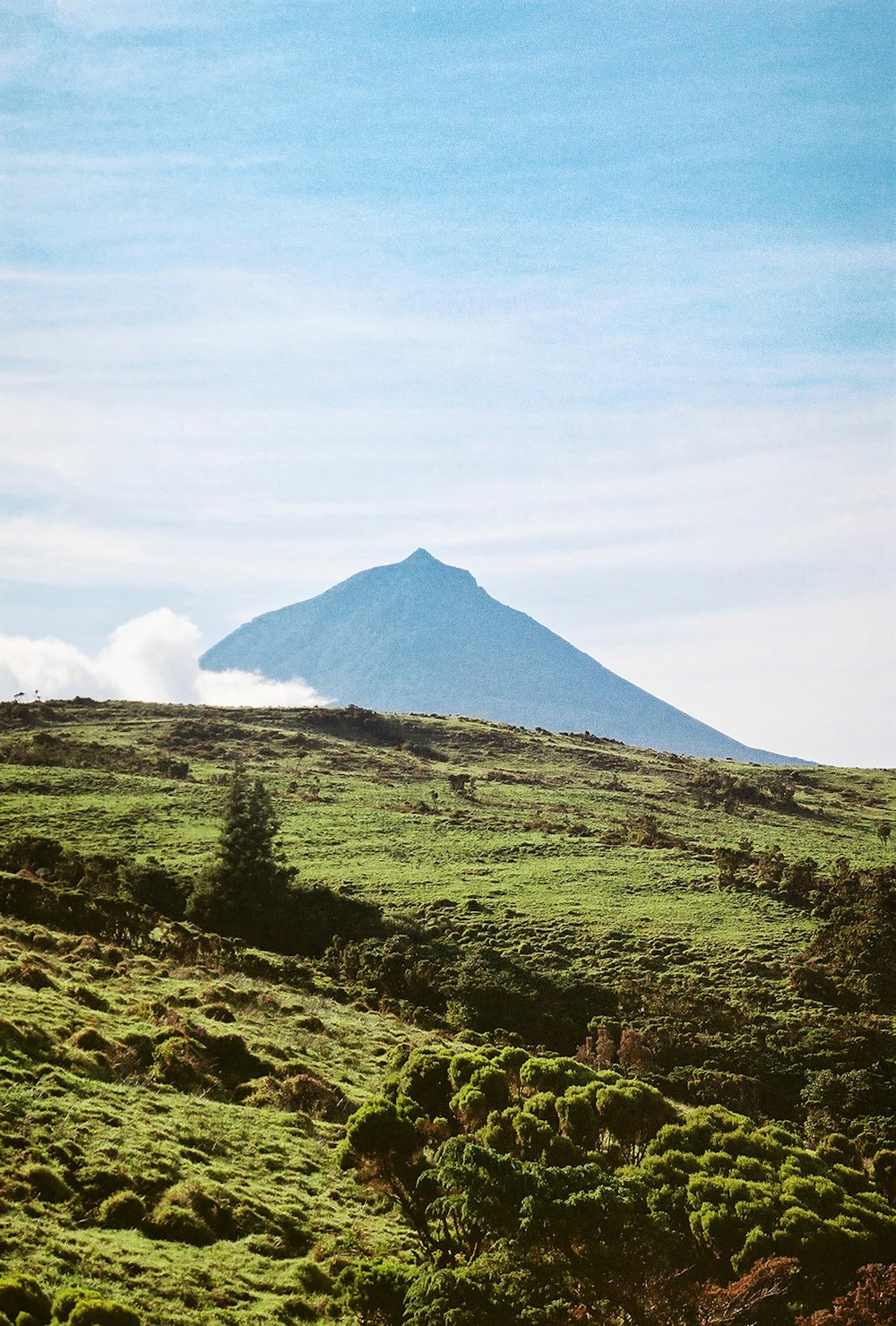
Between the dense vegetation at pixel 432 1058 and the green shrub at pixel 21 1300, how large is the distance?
2.0 inches

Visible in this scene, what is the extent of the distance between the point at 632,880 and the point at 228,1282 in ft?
150

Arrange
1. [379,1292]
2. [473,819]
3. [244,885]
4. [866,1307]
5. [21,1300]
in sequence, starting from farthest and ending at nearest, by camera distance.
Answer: [473,819] < [244,885] < [379,1292] < [866,1307] < [21,1300]

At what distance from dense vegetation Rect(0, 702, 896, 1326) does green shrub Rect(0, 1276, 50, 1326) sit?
5 cm

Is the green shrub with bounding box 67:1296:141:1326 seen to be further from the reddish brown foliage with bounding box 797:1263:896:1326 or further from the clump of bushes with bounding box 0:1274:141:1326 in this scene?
the reddish brown foliage with bounding box 797:1263:896:1326

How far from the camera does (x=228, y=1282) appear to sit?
1738 cm

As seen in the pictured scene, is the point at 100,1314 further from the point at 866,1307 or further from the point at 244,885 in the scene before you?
the point at 244,885

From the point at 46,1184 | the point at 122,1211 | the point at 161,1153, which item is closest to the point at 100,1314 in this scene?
the point at 122,1211

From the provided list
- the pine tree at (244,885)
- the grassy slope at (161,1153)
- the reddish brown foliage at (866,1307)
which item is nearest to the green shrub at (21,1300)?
the grassy slope at (161,1153)

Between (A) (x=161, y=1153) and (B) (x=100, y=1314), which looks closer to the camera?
(B) (x=100, y=1314)

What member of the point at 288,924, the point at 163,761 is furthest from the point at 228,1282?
the point at 163,761

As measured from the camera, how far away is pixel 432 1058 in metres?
24.1

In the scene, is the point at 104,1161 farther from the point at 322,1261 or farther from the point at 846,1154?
the point at 846,1154

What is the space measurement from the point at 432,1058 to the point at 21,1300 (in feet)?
40.9

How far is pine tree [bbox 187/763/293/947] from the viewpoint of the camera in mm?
50750
